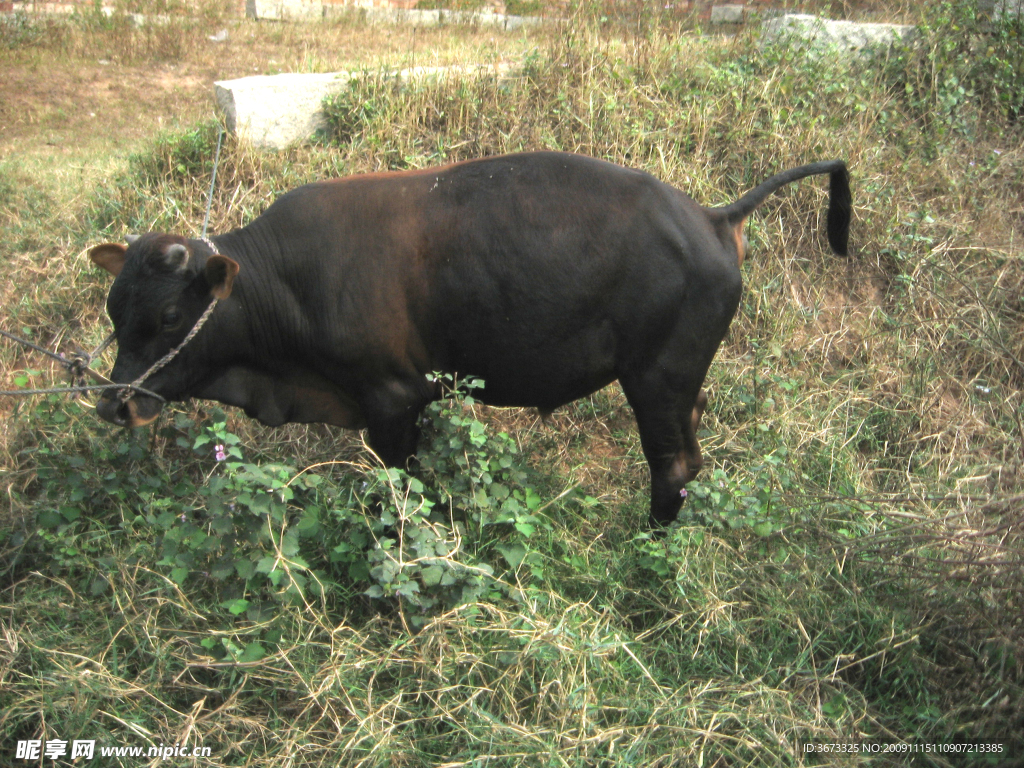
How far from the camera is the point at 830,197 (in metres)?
4.17

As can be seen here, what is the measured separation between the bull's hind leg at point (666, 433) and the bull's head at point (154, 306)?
1.88m

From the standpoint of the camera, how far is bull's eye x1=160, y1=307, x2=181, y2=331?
3613 mm

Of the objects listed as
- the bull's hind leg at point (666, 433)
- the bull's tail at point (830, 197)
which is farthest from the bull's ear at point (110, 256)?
the bull's tail at point (830, 197)

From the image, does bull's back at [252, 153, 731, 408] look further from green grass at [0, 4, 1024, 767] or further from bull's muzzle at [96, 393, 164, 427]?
bull's muzzle at [96, 393, 164, 427]

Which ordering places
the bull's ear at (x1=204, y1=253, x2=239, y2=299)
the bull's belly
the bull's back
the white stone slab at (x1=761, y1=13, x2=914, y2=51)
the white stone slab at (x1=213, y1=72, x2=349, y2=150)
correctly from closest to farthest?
the bull's ear at (x1=204, y1=253, x2=239, y2=299) < the bull's back < the bull's belly < the white stone slab at (x1=213, y1=72, x2=349, y2=150) < the white stone slab at (x1=761, y1=13, x2=914, y2=51)

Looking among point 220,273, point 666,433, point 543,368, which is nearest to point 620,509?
point 666,433

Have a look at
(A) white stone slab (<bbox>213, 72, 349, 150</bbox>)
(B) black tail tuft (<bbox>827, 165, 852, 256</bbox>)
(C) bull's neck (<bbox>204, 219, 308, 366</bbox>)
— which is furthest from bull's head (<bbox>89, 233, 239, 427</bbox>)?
(B) black tail tuft (<bbox>827, 165, 852, 256</bbox>)

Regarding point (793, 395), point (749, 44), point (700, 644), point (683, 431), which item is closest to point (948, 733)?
point (700, 644)

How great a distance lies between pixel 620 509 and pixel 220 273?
2.30 metres

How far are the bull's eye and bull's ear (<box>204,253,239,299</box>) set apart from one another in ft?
0.58

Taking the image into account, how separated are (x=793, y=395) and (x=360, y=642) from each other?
10.0ft

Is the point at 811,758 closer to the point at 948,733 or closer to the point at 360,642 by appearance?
the point at 948,733

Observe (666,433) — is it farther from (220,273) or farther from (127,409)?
(127,409)

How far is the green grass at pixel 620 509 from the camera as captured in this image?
3111 mm
